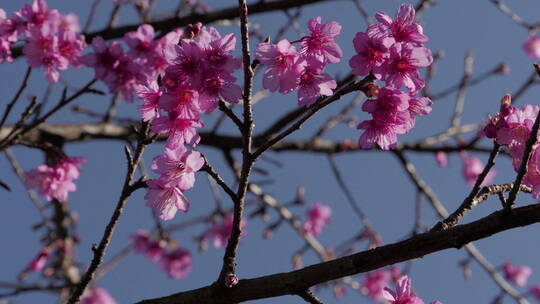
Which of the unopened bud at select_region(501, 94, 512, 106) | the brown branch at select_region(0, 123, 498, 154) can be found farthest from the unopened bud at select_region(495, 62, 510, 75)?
the unopened bud at select_region(501, 94, 512, 106)

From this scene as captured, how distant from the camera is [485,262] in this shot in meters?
4.12

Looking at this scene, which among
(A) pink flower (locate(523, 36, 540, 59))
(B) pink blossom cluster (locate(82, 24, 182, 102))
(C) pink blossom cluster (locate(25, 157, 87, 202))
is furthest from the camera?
(A) pink flower (locate(523, 36, 540, 59))

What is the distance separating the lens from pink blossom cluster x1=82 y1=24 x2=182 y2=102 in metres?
2.87

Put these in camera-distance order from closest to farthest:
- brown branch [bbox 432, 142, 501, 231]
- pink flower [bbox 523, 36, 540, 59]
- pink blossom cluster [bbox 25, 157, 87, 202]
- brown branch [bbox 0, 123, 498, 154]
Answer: brown branch [bbox 432, 142, 501, 231] < pink blossom cluster [bbox 25, 157, 87, 202] < brown branch [bbox 0, 123, 498, 154] < pink flower [bbox 523, 36, 540, 59]

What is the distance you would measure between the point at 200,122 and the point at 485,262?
120 inches

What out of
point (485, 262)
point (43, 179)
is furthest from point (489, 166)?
point (485, 262)

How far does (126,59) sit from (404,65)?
169 centimetres

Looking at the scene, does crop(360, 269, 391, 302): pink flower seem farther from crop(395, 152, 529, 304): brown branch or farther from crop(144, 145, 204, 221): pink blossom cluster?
crop(144, 145, 204, 221): pink blossom cluster

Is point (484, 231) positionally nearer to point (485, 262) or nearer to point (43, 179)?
point (43, 179)

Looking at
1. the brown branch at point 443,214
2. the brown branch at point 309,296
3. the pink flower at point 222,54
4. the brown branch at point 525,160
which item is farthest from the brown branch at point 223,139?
the brown branch at point 525,160

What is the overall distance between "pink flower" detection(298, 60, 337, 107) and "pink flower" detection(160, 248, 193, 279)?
4043mm

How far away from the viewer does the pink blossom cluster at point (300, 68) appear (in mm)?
1680

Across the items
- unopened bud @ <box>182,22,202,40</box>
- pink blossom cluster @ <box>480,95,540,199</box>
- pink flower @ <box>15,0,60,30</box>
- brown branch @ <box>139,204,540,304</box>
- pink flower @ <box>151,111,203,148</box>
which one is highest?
pink flower @ <box>15,0,60,30</box>

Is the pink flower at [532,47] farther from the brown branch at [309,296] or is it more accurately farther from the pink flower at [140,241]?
the brown branch at [309,296]
